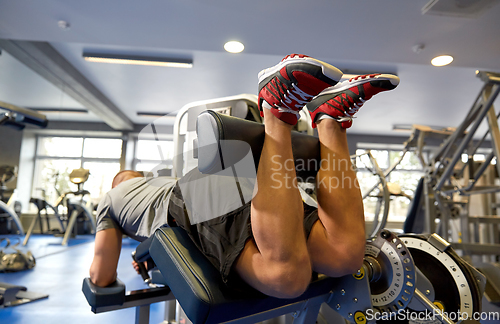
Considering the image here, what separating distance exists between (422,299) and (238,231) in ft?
2.25

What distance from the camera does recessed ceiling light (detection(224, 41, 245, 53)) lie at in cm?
283

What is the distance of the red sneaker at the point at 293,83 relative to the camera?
68cm

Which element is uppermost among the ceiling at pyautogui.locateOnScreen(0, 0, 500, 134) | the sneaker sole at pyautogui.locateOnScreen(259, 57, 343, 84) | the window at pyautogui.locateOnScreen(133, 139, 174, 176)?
the ceiling at pyautogui.locateOnScreen(0, 0, 500, 134)

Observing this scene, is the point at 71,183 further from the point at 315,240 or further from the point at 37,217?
the point at 315,240

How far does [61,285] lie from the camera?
2.53m

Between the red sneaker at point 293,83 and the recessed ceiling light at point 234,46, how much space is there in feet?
7.16

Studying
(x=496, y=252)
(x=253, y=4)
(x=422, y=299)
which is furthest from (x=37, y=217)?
(x=496, y=252)

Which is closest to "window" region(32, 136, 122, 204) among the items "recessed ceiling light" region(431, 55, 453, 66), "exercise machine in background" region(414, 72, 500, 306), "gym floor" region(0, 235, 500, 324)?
"gym floor" region(0, 235, 500, 324)

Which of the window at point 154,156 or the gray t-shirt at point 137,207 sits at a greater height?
the window at point 154,156

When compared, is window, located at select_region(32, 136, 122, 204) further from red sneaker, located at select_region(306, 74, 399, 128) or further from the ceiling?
red sneaker, located at select_region(306, 74, 399, 128)

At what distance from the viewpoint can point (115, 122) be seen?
5781mm

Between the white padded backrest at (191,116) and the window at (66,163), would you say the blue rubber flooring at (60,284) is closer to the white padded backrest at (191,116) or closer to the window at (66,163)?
the window at (66,163)

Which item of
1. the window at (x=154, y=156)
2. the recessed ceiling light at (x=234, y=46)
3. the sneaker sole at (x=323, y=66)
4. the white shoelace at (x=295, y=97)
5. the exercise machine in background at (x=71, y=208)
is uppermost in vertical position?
the recessed ceiling light at (x=234, y=46)

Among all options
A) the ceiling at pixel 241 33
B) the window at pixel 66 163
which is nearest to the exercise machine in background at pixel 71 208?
the window at pixel 66 163
